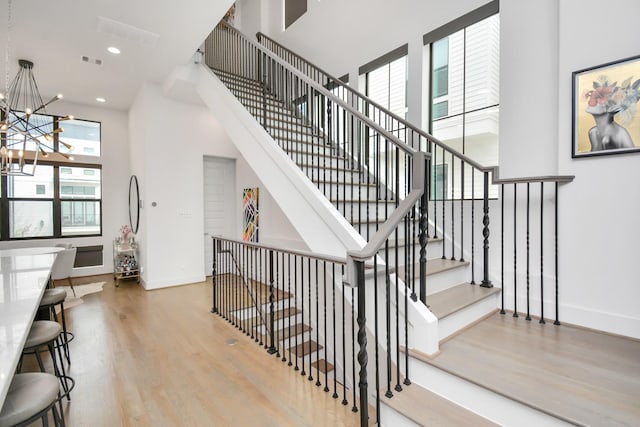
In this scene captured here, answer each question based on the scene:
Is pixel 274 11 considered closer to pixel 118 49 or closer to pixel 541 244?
pixel 118 49

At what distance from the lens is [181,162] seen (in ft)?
17.9

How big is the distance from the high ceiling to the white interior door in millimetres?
1897

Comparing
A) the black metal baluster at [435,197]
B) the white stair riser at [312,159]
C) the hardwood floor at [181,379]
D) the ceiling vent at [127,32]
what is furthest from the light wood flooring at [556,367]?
the ceiling vent at [127,32]

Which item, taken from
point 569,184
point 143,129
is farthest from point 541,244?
point 143,129

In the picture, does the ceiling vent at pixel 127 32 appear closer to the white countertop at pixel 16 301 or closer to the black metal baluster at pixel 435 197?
the white countertop at pixel 16 301

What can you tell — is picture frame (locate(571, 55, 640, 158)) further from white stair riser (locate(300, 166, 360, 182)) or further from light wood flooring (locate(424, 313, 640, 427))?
white stair riser (locate(300, 166, 360, 182))

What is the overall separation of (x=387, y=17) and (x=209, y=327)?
4.57m

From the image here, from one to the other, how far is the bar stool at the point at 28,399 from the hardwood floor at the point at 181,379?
923mm

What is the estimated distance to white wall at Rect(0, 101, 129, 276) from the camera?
20.3ft

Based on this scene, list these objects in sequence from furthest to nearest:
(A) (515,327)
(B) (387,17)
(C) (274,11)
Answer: (C) (274,11)
(B) (387,17)
(A) (515,327)

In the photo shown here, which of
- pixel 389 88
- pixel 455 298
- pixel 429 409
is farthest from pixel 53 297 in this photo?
pixel 389 88

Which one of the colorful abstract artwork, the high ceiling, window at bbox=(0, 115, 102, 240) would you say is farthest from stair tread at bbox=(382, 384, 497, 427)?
window at bbox=(0, 115, 102, 240)

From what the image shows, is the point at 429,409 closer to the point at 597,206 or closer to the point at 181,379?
Answer: the point at 181,379

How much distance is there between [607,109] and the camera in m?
2.35
